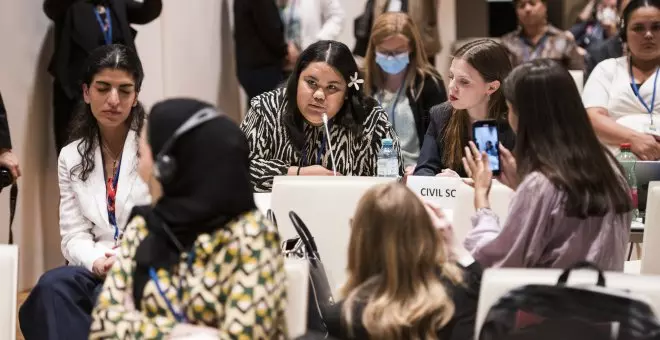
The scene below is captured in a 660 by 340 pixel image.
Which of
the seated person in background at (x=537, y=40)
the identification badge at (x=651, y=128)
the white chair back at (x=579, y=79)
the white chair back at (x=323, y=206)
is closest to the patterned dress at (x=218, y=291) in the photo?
the white chair back at (x=323, y=206)

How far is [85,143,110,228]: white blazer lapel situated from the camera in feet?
13.1

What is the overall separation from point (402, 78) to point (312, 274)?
8.82 feet

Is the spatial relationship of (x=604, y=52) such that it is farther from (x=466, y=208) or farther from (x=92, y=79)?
(x=92, y=79)

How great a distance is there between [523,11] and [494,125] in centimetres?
416

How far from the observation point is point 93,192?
13.2 feet

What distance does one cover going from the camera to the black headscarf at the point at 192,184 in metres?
2.69

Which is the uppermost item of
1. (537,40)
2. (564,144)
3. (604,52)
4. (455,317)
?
(537,40)

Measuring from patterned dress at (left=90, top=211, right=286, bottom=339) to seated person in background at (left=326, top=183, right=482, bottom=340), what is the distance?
0.20 m

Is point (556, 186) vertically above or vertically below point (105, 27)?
below

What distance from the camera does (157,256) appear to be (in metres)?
2.78

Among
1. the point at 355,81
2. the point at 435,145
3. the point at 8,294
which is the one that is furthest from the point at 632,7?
the point at 8,294

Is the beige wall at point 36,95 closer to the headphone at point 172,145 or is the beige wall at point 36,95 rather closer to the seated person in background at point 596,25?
the seated person in background at point 596,25

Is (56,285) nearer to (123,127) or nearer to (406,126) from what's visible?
(123,127)

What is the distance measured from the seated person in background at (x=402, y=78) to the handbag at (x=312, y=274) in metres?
2.11
